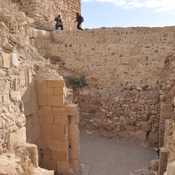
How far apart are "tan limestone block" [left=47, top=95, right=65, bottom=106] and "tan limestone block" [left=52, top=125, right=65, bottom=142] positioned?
0.64 m

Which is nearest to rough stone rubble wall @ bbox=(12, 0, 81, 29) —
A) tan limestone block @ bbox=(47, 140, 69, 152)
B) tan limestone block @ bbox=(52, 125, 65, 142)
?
tan limestone block @ bbox=(52, 125, 65, 142)

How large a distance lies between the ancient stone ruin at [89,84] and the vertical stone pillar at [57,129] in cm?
3

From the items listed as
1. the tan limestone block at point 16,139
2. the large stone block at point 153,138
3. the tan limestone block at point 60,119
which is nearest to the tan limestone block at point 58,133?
the tan limestone block at point 60,119

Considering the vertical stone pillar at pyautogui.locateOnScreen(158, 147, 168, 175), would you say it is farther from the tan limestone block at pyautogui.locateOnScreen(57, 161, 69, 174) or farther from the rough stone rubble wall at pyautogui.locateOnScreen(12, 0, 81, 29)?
the rough stone rubble wall at pyautogui.locateOnScreen(12, 0, 81, 29)

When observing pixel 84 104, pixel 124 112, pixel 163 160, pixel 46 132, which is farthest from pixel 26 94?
pixel 124 112

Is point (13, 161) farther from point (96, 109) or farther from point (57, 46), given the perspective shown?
point (57, 46)

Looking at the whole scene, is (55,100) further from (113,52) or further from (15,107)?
(113,52)

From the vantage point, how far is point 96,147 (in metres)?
8.05

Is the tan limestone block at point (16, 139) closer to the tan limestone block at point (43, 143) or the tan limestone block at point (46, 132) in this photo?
the tan limestone block at point (46, 132)

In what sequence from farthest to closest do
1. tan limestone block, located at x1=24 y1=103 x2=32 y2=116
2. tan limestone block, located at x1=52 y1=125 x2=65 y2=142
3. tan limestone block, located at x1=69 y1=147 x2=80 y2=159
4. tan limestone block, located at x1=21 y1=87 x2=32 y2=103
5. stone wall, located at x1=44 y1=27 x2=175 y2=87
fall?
stone wall, located at x1=44 y1=27 x2=175 y2=87 < tan limestone block, located at x1=69 y1=147 x2=80 y2=159 < tan limestone block, located at x1=52 y1=125 x2=65 y2=142 < tan limestone block, located at x1=24 y1=103 x2=32 y2=116 < tan limestone block, located at x1=21 y1=87 x2=32 y2=103

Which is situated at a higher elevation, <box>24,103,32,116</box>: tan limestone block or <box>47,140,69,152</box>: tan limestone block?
<box>24,103,32,116</box>: tan limestone block

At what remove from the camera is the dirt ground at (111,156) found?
649 cm

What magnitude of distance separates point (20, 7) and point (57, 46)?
3574mm

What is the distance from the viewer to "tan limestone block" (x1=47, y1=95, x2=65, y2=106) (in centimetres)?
536
